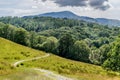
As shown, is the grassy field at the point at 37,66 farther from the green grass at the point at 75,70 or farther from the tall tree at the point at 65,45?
the tall tree at the point at 65,45

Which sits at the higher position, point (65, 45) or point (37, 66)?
point (37, 66)

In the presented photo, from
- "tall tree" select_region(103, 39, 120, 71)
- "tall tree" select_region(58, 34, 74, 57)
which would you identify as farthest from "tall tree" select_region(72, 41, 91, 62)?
"tall tree" select_region(103, 39, 120, 71)

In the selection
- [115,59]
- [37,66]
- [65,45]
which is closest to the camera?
[115,59]

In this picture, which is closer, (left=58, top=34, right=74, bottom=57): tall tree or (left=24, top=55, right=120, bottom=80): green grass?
(left=24, top=55, right=120, bottom=80): green grass

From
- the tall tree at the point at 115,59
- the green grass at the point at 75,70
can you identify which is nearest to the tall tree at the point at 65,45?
the green grass at the point at 75,70

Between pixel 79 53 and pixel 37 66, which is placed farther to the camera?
pixel 79 53

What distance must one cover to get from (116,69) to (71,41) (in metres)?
116

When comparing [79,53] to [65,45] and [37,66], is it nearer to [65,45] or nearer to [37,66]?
[65,45]

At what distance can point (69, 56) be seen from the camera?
188500 mm

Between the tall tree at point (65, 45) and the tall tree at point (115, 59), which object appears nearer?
the tall tree at point (115, 59)

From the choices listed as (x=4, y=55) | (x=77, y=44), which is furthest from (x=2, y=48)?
(x=77, y=44)

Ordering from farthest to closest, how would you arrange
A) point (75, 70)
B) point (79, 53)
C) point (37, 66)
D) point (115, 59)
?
point (79, 53) → point (37, 66) → point (115, 59) → point (75, 70)

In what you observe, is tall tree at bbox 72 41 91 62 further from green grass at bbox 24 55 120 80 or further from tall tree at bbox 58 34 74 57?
green grass at bbox 24 55 120 80

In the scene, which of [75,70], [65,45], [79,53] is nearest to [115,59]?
[75,70]
